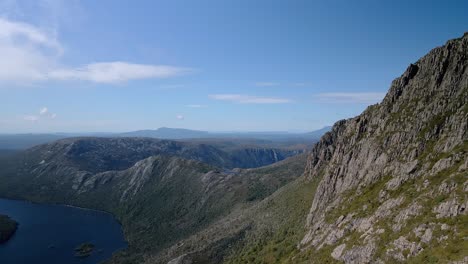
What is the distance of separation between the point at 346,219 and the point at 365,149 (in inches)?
993

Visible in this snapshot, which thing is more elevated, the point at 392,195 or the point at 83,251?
the point at 392,195

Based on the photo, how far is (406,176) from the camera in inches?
2822

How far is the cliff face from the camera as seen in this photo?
5362 centimetres

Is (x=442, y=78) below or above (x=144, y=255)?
above

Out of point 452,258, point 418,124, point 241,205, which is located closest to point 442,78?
point 418,124

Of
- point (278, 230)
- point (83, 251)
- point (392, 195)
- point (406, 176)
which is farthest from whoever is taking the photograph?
point (83, 251)

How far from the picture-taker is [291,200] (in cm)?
13200

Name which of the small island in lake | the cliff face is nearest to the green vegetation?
the cliff face

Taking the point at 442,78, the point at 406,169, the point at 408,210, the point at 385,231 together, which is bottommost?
the point at 385,231

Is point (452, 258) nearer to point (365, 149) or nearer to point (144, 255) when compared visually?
point (365, 149)

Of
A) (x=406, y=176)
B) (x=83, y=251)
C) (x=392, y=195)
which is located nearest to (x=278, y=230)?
(x=392, y=195)

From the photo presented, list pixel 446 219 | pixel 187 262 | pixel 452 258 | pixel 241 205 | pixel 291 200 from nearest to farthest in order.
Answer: pixel 452 258 < pixel 446 219 < pixel 187 262 < pixel 291 200 < pixel 241 205

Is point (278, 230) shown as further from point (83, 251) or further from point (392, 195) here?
point (83, 251)

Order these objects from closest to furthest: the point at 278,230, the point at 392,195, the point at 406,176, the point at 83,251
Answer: the point at 392,195, the point at 406,176, the point at 278,230, the point at 83,251
